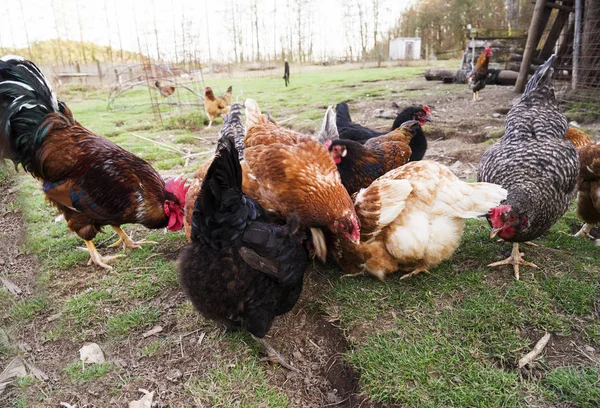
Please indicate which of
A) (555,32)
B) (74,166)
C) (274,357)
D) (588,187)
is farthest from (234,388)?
(555,32)

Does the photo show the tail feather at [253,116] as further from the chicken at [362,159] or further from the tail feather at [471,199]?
the tail feather at [471,199]

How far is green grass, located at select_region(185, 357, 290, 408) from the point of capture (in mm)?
1661

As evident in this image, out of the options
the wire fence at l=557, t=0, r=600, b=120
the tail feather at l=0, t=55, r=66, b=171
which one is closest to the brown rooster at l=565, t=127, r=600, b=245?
the wire fence at l=557, t=0, r=600, b=120

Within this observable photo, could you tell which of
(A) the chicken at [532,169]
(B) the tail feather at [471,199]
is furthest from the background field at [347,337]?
(B) the tail feather at [471,199]

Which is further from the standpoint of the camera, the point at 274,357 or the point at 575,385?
the point at 274,357

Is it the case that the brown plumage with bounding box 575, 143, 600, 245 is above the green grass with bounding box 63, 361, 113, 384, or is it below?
above

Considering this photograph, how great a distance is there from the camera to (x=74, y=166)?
2.60 meters

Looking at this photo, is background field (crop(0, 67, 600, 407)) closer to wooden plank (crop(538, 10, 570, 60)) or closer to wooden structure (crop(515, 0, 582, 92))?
wooden structure (crop(515, 0, 582, 92))

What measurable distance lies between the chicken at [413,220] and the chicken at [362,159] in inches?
33.3

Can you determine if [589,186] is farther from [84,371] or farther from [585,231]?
[84,371]

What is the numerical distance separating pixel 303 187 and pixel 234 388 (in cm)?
123

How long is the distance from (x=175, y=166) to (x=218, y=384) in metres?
4.08

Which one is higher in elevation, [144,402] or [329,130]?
[329,130]

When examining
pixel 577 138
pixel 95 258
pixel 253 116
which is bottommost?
pixel 95 258
